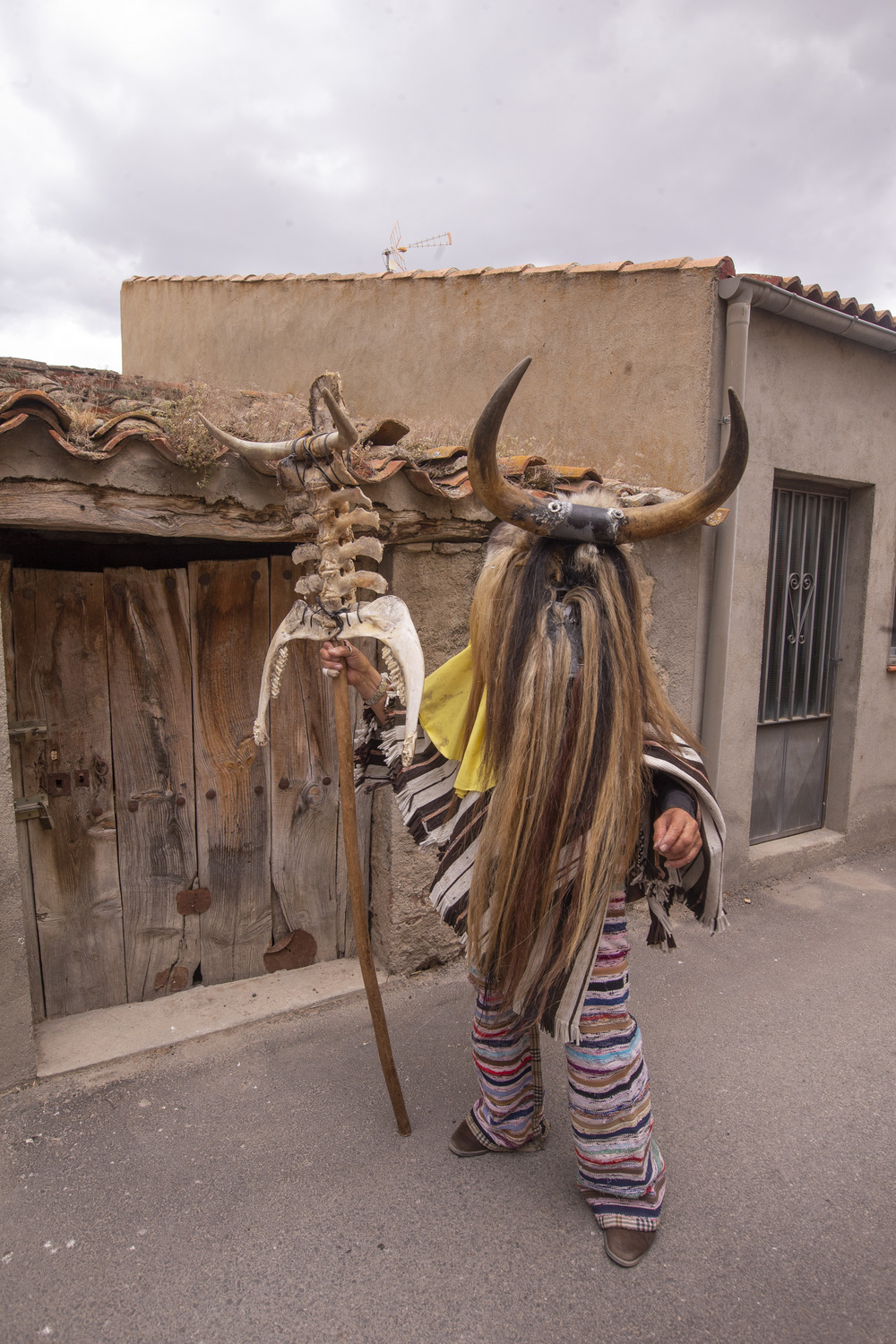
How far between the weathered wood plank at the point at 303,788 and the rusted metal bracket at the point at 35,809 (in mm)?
874

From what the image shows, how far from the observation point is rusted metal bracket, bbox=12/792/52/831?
9.19ft

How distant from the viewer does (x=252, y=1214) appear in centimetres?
218

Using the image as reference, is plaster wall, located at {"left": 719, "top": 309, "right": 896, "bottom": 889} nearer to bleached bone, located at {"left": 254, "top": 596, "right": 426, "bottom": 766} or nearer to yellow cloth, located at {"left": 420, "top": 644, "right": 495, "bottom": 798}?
→ yellow cloth, located at {"left": 420, "top": 644, "right": 495, "bottom": 798}

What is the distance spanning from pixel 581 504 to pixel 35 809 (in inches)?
90.1

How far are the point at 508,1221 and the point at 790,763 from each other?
12.5 ft

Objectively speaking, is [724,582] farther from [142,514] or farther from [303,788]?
[142,514]

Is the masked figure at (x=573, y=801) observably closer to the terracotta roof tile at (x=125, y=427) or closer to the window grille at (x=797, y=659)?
the terracotta roof tile at (x=125, y=427)

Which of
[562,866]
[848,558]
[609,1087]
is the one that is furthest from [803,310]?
[609,1087]

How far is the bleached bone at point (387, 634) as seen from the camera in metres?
2.04

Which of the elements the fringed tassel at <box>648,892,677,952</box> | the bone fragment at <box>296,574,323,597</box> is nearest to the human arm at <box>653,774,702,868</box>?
the fringed tassel at <box>648,892,677,952</box>

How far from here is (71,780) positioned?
2.96m

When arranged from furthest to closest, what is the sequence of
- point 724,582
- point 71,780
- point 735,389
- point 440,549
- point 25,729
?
point 724,582 < point 735,389 < point 440,549 < point 71,780 < point 25,729

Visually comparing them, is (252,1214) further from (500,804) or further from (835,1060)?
(835,1060)

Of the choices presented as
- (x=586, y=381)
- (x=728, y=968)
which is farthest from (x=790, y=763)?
(x=586, y=381)
